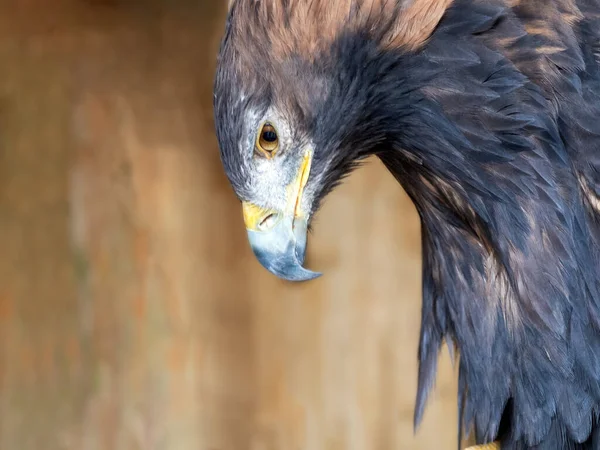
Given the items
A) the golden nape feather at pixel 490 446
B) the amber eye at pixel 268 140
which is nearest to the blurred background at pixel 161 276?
the golden nape feather at pixel 490 446

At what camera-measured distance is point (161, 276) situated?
2.44m

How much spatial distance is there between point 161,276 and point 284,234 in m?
1.26

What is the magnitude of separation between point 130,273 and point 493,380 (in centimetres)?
138

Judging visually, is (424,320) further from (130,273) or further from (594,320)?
(130,273)

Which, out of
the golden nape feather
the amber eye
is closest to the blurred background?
the golden nape feather

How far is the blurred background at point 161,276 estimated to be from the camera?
2.37 metres

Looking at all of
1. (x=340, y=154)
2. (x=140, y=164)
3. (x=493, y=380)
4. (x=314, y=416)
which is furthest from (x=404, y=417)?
(x=340, y=154)

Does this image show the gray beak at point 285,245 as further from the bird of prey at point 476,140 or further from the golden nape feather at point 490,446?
the golden nape feather at point 490,446

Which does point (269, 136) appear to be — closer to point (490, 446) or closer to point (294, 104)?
point (294, 104)

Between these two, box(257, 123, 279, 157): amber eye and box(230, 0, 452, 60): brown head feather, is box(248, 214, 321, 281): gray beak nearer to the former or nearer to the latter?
box(257, 123, 279, 157): amber eye

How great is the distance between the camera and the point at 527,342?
1.23 metres

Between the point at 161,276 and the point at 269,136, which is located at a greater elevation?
the point at 269,136

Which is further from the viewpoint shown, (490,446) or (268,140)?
(490,446)

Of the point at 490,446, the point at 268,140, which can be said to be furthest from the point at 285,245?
the point at 490,446
